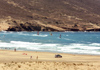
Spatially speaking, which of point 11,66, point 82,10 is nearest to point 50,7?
point 82,10

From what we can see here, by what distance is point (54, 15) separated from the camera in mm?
169125

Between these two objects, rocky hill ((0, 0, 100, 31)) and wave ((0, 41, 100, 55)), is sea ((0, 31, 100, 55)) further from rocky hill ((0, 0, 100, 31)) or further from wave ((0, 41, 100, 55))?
rocky hill ((0, 0, 100, 31))

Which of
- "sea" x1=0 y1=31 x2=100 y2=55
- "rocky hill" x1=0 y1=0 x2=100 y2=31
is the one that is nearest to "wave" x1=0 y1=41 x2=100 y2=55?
"sea" x1=0 y1=31 x2=100 y2=55

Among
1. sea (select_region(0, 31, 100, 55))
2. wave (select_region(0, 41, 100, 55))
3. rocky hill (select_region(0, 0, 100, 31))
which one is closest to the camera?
wave (select_region(0, 41, 100, 55))

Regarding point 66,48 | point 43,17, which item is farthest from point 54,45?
point 43,17

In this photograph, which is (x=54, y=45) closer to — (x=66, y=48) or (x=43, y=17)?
(x=66, y=48)

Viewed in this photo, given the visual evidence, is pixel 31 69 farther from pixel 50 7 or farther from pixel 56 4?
pixel 56 4

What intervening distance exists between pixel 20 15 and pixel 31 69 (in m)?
137

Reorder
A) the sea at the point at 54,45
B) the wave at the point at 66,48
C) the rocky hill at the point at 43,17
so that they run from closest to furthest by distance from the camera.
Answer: the wave at the point at 66,48
the sea at the point at 54,45
the rocky hill at the point at 43,17

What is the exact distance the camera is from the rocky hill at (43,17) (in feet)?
425

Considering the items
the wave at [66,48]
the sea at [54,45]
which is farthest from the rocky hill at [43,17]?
the wave at [66,48]

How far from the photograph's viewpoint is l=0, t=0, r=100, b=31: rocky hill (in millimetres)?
129500

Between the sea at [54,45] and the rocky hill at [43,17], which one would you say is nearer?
the sea at [54,45]

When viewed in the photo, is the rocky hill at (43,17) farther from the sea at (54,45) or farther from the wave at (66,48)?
the wave at (66,48)
